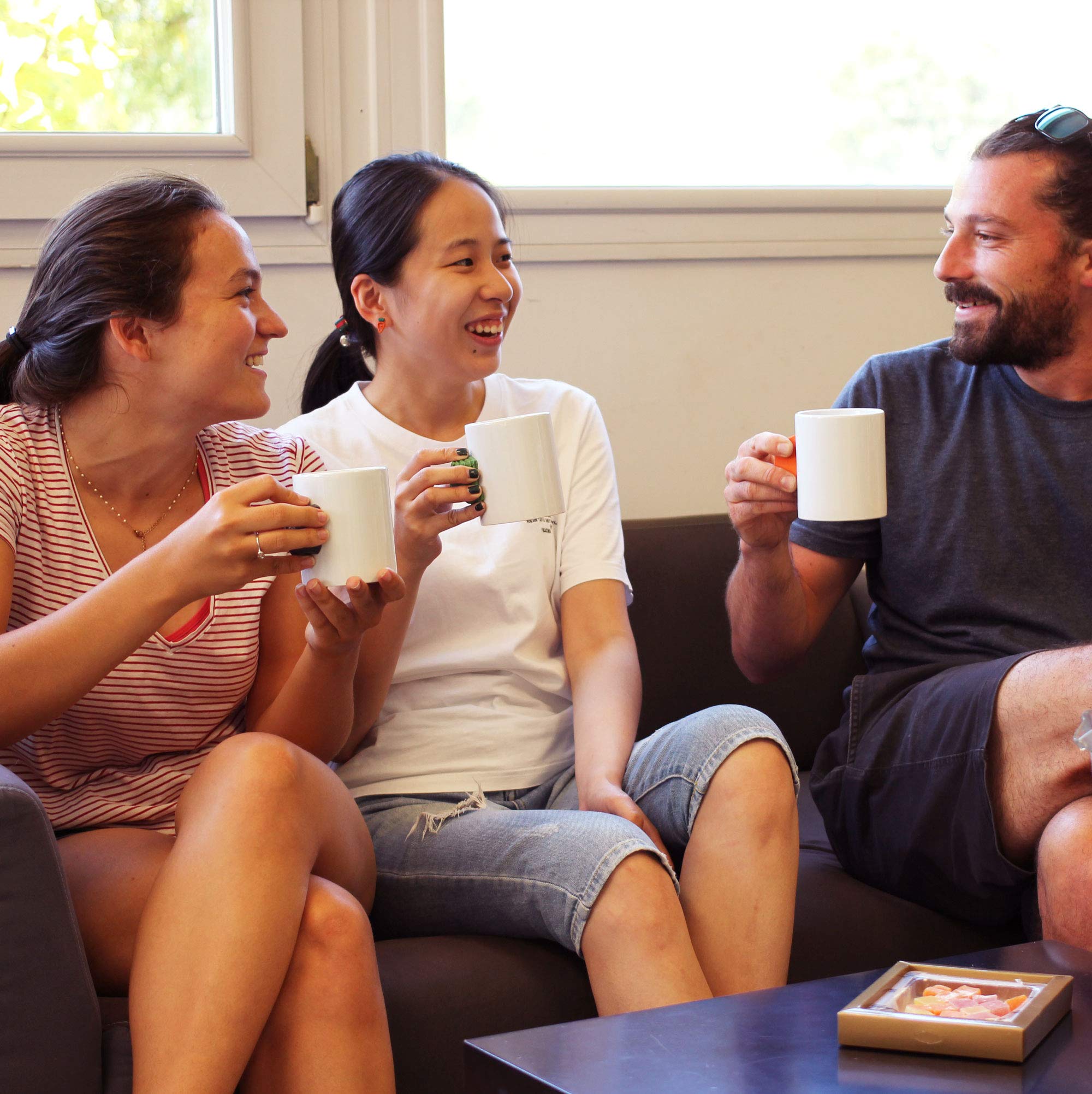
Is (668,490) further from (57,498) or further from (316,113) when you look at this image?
(57,498)

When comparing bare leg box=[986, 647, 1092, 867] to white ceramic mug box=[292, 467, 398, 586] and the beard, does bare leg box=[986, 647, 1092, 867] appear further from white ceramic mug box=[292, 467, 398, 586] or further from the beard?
white ceramic mug box=[292, 467, 398, 586]

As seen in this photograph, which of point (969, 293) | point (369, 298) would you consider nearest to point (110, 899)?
point (369, 298)

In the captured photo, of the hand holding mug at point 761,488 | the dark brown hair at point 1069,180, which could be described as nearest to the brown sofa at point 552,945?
the hand holding mug at point 761,488

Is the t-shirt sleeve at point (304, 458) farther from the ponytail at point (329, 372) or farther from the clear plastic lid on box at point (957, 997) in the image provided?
the clear plastic lid on box at point (957, 997)

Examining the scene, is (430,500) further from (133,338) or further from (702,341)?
(702,341)

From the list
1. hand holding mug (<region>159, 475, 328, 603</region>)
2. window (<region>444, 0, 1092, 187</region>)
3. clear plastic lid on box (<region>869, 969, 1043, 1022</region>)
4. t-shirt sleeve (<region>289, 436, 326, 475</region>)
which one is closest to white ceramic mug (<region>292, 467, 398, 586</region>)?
hand holding mug (<region>159, 475, 328, 603</region>)

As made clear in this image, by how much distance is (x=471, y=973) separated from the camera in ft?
4.58

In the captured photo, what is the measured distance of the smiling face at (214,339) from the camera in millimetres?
1460

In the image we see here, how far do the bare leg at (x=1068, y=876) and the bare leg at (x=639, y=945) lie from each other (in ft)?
1.27

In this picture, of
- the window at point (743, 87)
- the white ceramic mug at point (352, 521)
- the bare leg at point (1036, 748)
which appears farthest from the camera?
the window at point (743, 87)

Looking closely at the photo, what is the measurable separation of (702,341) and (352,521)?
4.45ft

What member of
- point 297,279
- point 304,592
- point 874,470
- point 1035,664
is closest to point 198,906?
point 304,592

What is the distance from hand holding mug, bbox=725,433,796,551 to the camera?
1497 mm

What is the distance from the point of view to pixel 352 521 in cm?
124
